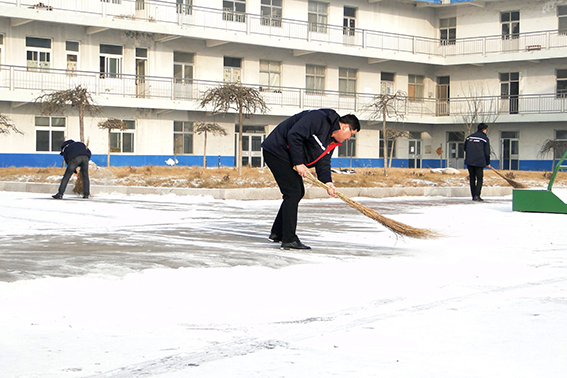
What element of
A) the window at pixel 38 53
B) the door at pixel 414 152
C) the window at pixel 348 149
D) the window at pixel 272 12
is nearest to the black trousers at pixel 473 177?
the window at pixel 38 53


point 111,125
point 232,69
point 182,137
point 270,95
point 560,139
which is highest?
point 232,69

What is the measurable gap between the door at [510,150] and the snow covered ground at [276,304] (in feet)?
123

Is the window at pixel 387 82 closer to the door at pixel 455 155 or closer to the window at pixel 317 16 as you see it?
the window at pixel 317 16

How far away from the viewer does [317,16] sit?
43.7 meters

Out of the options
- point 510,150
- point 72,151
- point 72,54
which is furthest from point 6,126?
point 510,150

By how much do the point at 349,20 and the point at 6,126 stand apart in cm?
2201

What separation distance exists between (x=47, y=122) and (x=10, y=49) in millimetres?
3831

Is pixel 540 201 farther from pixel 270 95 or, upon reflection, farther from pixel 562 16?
pixel 562 16

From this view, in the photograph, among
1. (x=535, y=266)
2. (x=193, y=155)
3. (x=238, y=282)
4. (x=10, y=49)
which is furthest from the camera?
(x=193, y=155)

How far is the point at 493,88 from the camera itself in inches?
1823

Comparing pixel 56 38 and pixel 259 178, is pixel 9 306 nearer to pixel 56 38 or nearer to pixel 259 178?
pixel 259 178

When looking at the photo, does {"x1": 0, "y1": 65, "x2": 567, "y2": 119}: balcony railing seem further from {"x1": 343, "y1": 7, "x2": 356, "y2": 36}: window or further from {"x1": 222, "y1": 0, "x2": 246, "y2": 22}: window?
{"x1": 343, "y1": 7, "x2": 356, "y2": 36}: window

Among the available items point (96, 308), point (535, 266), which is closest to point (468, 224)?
point (535, 266)

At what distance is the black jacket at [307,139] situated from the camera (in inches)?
320
